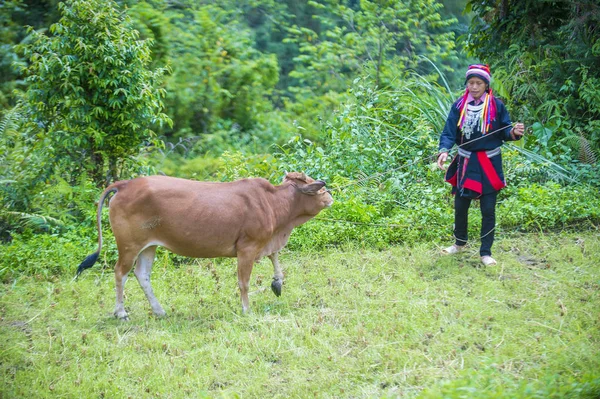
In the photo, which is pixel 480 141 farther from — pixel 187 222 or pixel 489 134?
pixel 187 222

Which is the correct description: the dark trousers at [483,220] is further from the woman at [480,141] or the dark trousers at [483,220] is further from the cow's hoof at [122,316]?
the cow's hoof at [122,316]

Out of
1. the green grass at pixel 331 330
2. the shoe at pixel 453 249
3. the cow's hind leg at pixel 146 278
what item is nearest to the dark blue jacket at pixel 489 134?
the shoe at pixel 453 249

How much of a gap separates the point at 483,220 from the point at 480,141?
33.1 inches

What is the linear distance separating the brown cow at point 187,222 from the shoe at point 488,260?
203cm

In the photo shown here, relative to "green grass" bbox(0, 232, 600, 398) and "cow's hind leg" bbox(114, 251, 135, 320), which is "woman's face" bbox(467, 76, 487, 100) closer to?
"green grass" bbox(0, 232, 600, 398)

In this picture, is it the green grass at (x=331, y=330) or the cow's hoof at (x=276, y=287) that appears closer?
the green grass at (x=331, y=330)

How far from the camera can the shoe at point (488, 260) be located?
7.41m

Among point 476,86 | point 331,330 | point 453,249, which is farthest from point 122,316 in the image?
point 476,86

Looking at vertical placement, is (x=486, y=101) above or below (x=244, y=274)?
above

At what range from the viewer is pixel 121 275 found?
21.2 feet

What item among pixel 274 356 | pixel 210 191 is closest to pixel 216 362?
pixel 274 356

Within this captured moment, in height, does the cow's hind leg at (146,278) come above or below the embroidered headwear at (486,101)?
below

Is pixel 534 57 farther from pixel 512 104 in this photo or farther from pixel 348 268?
pixel 348 268

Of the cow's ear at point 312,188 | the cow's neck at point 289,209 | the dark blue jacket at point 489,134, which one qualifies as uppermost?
the dark blue jacket at point 489,134
